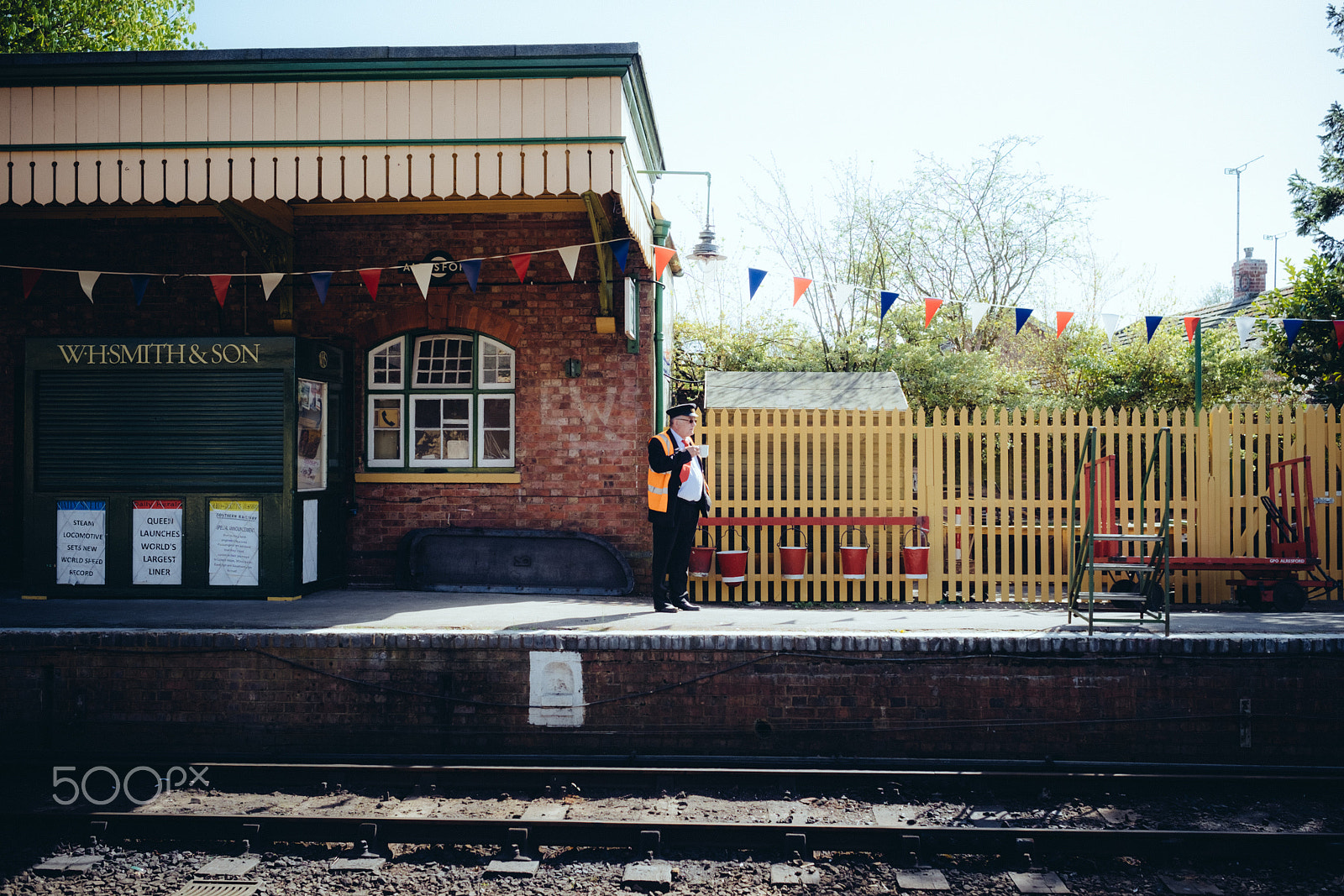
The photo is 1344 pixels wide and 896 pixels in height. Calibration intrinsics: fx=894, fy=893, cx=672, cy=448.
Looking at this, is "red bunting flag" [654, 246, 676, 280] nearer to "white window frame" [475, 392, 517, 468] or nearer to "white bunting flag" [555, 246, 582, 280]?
"white bunting flag" [555, 246, 582, 280]

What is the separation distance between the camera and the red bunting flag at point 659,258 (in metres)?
9.31

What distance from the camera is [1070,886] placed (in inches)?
181

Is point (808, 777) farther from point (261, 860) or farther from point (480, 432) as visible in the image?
point (480, 432)

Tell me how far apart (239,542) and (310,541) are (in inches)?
25.4

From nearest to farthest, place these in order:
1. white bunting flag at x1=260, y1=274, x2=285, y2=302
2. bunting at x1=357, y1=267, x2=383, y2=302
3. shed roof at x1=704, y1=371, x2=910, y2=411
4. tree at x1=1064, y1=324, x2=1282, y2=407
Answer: white bunting flag at x1=260, y1=274, x2=285, y2=302 < bunting at x1=357, y1=267, x2=383, y2=302 < shed roof at x1=704, y1=371, x2=910, y2=411 < tree at x1=1064, y1=324, x2=1282, y2=407

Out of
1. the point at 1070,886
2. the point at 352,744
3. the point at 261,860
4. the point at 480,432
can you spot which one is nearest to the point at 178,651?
the point at 352,744

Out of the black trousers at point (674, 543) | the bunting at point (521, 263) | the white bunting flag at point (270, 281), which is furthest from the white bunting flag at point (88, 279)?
the black trousers at point (674, 543)

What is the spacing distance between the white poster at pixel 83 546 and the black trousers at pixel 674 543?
5284 mm

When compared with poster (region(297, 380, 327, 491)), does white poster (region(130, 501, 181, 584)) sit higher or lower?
lower

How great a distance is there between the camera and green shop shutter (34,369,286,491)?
27.9 ft

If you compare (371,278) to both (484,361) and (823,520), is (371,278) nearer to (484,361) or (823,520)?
(484,361)

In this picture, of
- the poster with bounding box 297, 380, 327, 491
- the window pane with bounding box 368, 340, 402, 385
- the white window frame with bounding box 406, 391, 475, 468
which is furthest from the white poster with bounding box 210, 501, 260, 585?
the window pane with bounding box 368, 340, 402, 385

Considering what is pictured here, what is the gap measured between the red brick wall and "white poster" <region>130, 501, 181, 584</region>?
1.75 m

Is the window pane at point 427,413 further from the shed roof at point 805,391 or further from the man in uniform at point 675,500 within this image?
the shed roof at point 805,391
